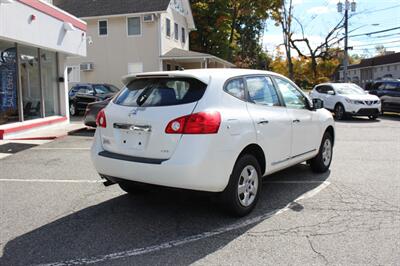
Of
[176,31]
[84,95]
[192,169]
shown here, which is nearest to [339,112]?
[84,95]

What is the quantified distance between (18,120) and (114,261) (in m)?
10.8

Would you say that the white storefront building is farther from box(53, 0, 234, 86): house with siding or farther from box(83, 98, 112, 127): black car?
Answer: box(53, 0, 234, 86): house with siding

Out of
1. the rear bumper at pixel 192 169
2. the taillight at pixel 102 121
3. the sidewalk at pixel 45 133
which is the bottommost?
the sidewalk at pixel 45 133

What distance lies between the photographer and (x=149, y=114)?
4.77m

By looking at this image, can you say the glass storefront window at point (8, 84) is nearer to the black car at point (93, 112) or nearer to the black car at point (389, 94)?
the black car at point (93, 112)

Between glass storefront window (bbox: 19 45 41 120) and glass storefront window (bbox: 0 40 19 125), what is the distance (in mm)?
394

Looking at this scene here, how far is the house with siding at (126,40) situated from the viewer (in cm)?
2684

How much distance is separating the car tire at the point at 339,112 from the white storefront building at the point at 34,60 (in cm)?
1099

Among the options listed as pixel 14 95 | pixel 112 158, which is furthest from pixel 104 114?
pixel 14 95

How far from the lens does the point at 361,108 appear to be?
17.5 meters

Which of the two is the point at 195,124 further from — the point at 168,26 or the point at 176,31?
the point at 176,31

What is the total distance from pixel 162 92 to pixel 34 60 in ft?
36.0

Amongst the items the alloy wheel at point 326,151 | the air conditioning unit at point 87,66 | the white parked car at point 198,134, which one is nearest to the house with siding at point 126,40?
the air conditioning unit at point 87,66

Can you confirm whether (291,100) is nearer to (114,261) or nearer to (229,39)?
(114,261)
